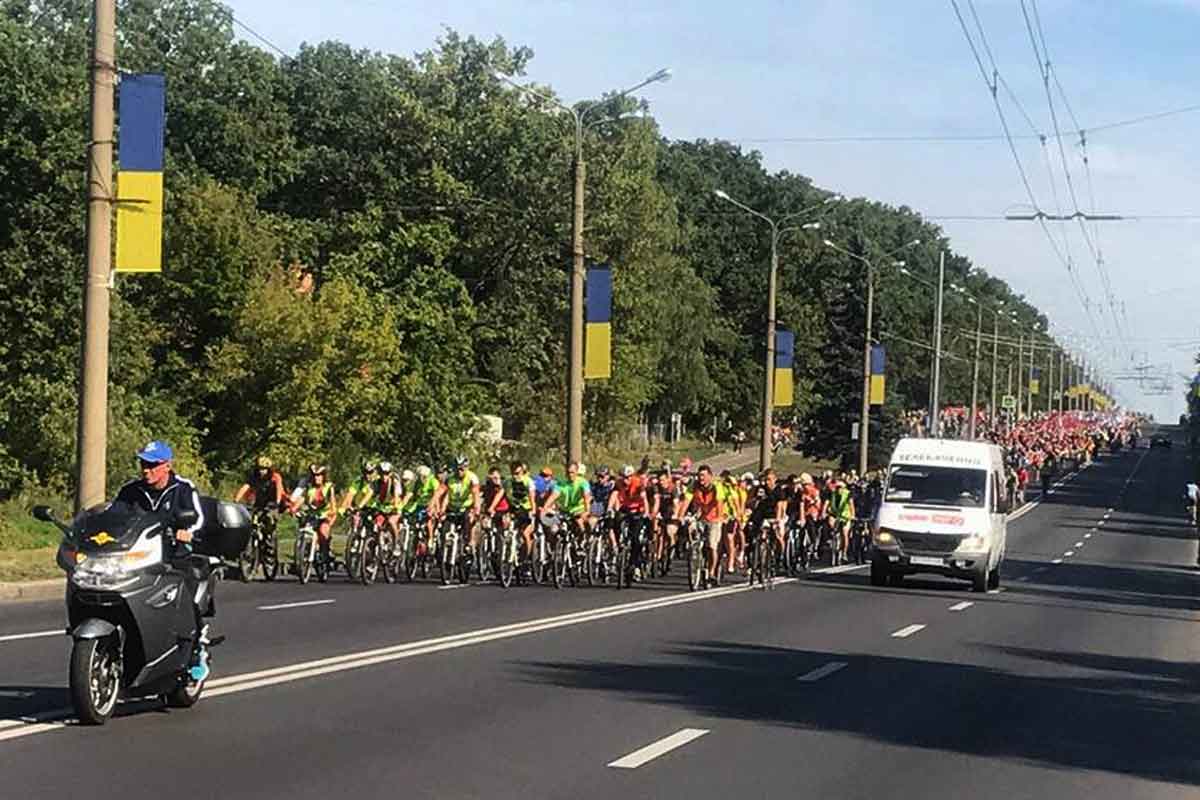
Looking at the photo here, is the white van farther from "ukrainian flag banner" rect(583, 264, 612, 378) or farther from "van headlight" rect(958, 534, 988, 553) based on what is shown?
"ukrainian flag banner" rect(583, 264, 612, 378)

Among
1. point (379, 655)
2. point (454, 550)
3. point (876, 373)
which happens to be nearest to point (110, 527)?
point (379, 655)

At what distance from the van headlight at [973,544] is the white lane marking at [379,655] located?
7185mm

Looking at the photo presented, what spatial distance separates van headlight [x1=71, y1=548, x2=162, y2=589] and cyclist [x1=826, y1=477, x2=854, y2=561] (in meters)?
27.8

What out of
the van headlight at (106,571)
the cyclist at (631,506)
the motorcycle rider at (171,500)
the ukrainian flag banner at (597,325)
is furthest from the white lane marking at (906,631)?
the ukrainian flag banner at (597,325)

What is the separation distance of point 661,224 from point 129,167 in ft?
180

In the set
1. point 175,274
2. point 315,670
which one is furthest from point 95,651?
point 175,274

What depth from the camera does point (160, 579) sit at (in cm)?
1100

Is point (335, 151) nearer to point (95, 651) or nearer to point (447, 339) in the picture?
point (447, 339)

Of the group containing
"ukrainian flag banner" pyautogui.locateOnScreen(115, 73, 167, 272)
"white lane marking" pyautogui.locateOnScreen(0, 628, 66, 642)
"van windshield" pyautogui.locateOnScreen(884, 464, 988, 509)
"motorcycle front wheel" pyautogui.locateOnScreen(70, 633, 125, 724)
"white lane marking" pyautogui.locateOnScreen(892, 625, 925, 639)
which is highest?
"ukrainian flag banner" pyautogui.locateOnScreen(115, 73, 167, 272)

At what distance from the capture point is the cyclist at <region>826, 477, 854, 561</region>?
3841 cm

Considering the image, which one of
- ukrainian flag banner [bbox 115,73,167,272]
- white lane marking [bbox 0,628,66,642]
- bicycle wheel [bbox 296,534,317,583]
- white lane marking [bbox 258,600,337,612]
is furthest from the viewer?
bicycle wheel [bbox 296,534,317,583]

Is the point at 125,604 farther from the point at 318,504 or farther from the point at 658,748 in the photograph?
the point at 318,504

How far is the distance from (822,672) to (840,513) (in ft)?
74.1

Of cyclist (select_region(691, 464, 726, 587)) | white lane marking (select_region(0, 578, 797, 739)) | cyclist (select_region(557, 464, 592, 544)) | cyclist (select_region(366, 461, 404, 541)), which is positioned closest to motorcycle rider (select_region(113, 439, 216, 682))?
white lane marking (select_region(0, 578, 797, 739))
